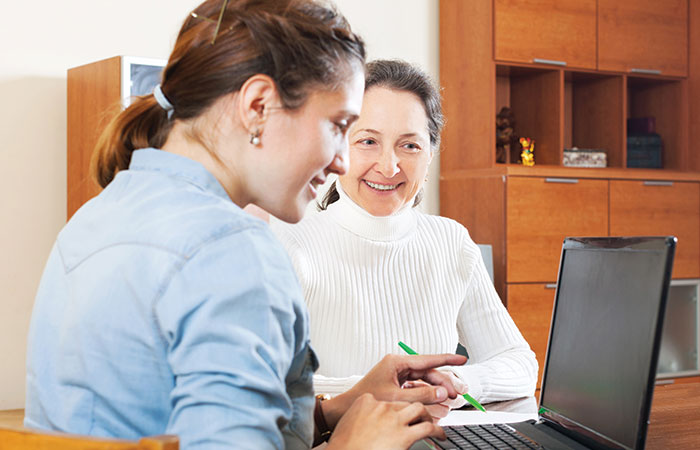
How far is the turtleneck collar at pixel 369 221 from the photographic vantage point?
69.5 inches

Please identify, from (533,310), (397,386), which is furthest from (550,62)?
(397,386)

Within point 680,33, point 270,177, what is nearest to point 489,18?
point 680,33

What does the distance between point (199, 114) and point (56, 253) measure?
223 mm

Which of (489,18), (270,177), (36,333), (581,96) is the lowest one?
(36,333)

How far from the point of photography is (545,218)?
3584 mm

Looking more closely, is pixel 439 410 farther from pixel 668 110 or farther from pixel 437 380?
pixel 668 110

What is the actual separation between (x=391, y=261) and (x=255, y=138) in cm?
94

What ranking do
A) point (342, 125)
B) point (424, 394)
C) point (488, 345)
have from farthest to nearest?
point (488, 345)
point (424, 394)
point (342, 125)

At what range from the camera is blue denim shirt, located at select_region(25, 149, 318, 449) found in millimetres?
667

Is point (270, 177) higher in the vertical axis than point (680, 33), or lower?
lower

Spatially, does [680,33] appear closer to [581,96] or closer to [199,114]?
[581,96]

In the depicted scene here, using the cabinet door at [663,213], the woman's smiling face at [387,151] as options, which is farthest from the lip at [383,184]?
the cabinet door at [663,213]

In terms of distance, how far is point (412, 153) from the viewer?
181 centimetres

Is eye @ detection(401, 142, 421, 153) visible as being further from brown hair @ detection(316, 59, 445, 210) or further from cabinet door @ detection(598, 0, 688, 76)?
cabinet door @ detection(598, 0, 688, 76)
